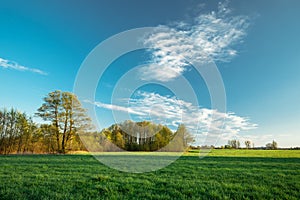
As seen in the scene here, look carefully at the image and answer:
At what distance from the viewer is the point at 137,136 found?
23.5m

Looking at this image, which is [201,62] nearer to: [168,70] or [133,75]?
[168,70]

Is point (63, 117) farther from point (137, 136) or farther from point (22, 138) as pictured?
point (137, 136)

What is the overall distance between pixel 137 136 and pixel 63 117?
74.5 feet

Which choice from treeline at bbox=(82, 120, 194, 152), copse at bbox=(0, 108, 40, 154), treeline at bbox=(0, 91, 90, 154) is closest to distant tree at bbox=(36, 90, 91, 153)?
treeline at bbox=(0, 91, 90, 154)

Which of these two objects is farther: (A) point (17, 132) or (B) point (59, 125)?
(A) point (17, 132)

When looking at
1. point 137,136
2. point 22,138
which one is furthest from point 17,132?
point 137,136

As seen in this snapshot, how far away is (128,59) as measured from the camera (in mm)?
18922

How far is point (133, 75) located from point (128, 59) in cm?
379

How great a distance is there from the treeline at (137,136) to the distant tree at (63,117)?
10.6 ft

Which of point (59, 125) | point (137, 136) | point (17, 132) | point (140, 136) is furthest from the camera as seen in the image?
point (17, 132)

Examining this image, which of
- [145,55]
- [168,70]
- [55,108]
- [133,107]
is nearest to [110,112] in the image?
[133,107]

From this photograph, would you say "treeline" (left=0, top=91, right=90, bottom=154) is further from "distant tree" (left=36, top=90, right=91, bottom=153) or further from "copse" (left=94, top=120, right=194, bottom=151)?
"copse" (left=94, top=120, right=194, bottom=151)

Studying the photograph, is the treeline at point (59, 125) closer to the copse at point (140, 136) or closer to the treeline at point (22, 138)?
the treeline at point (22, 138)

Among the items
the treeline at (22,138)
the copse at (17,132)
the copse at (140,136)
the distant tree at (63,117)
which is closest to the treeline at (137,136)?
the copse at (140,136)
